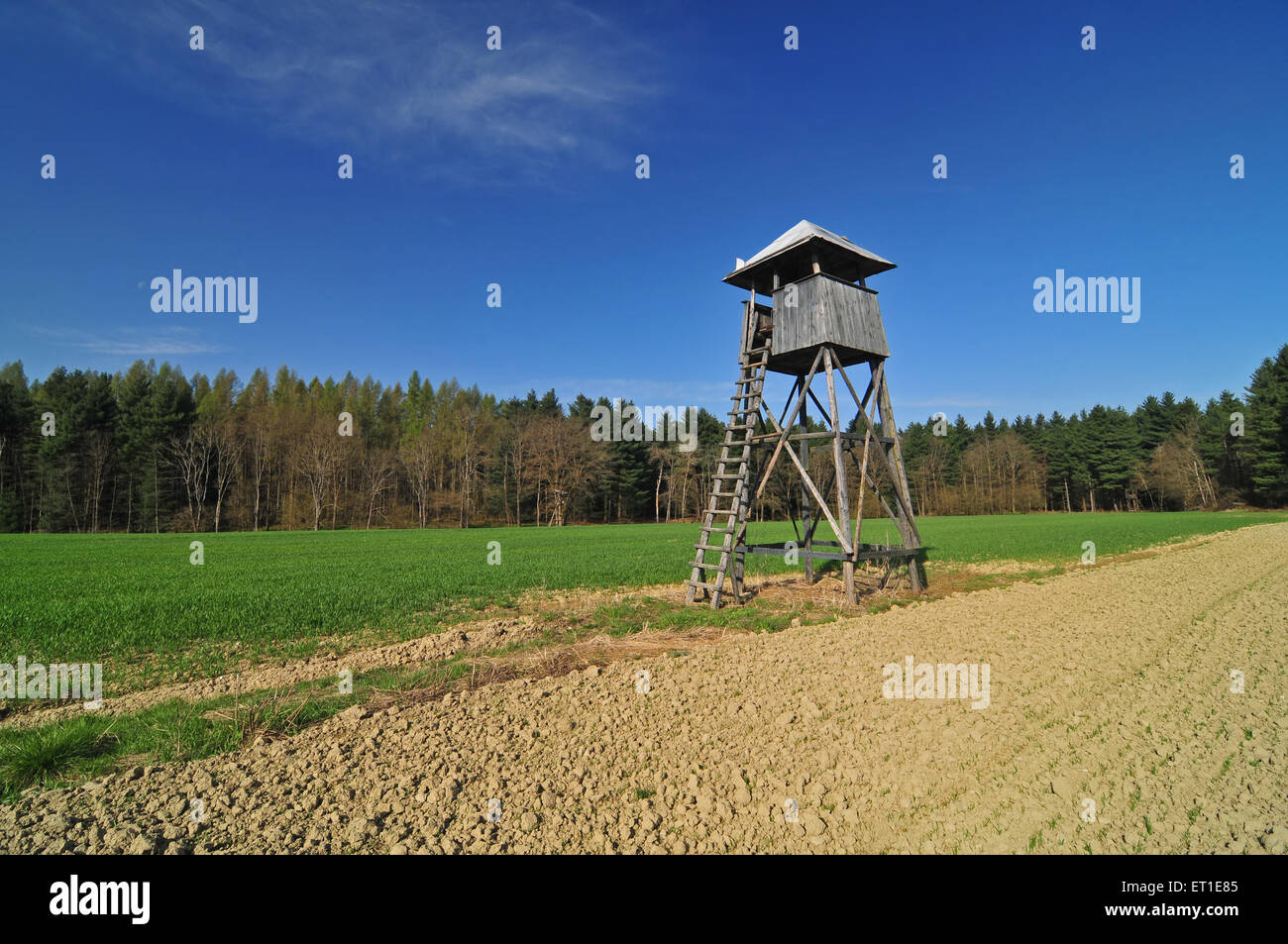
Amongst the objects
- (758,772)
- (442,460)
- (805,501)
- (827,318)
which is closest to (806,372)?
(827,318)

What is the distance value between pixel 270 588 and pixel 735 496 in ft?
42.6

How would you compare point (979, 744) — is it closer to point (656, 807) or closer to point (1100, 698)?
point (1100, 698)

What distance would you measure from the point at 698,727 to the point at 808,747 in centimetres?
112

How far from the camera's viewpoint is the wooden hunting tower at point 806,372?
12.8 m

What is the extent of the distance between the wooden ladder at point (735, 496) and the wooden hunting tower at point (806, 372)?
0.09 feet

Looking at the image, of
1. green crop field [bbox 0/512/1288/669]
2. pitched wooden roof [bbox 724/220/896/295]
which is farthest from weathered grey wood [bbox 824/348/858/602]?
green crop field [bbox 0/512/1288/669]

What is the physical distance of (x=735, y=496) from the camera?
43.0 ft

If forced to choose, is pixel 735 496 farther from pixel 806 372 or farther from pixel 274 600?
pixel 274 600

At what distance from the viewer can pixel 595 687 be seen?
687 cm

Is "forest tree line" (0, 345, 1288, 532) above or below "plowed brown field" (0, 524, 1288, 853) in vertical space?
above

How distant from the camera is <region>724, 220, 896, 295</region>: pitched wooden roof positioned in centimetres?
1299

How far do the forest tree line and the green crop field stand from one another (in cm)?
2082

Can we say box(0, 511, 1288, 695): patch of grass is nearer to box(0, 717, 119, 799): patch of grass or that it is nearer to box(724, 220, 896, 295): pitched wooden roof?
box(0, 717, 119, 799): patch of grass
